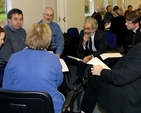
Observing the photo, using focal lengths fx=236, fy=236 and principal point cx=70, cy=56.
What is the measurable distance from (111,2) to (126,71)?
30.9 feet

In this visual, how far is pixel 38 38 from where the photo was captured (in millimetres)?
1878

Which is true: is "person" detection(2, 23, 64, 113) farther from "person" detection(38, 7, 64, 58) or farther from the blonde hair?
"person" detection(38, 7, 64, 58)

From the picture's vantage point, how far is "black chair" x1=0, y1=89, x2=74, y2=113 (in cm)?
159

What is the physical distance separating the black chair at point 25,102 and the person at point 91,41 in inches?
76.9

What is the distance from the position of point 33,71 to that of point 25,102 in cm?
24

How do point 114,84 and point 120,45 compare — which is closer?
point 114,84

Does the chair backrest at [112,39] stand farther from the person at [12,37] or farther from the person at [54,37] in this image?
the person at [12,37]

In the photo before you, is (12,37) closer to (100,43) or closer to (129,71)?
(100,43)

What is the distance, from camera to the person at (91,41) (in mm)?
3632

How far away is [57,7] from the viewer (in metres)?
5.30

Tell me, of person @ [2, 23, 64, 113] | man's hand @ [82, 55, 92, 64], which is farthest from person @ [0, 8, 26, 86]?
person @ [2, 23, 64, 113]

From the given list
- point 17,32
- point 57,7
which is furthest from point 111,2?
point 17,32

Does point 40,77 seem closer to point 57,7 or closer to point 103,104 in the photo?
point 103,104

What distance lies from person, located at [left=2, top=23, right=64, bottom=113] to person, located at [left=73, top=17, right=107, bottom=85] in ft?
5.66
